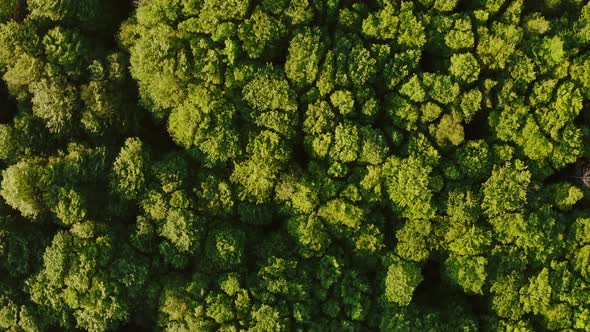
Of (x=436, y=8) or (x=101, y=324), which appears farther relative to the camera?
(x=436, y=8)

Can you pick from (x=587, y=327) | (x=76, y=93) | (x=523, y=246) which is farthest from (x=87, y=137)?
(x=587, y=327)

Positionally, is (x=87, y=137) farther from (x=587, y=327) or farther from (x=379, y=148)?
(x=587, y=327)

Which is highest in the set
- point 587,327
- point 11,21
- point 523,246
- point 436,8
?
point 436,8

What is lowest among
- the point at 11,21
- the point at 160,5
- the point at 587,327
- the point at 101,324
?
the point at 101,324

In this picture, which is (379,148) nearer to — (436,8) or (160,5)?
(436,8)

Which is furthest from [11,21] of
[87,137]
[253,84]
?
[253,84]

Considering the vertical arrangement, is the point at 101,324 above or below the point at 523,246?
below
